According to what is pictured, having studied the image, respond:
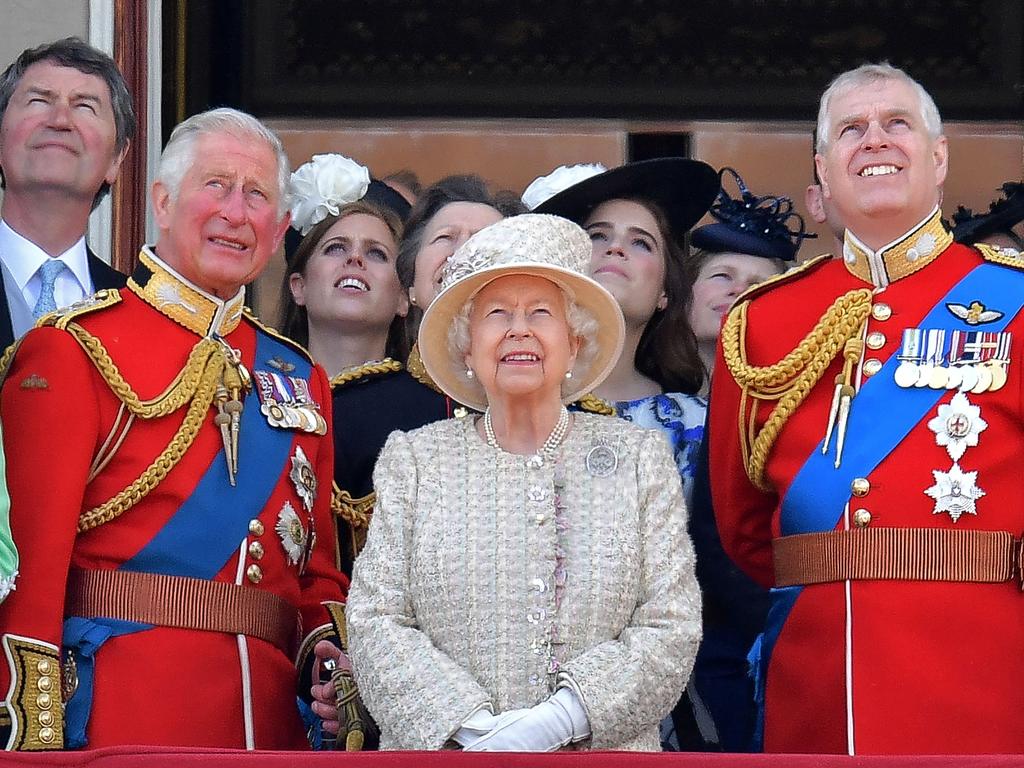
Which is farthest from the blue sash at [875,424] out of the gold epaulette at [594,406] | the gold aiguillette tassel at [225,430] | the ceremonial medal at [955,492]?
the gold aiguillette tassel at [225,430]

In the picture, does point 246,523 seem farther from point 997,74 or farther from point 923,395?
point 997,74

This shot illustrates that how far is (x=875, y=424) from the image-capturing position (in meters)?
3.80

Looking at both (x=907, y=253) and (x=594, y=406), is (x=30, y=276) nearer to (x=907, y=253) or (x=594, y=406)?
(x=594, y=406)

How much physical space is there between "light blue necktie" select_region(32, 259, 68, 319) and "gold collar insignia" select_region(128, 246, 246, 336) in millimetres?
494

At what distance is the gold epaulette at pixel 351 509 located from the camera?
4211 mm

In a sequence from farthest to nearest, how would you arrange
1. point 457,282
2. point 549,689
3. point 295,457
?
point 295,457 → point 457,282 → point 549,689

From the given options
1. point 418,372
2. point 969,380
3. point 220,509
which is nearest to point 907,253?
point 969,380

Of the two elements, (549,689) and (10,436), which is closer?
(549,689)

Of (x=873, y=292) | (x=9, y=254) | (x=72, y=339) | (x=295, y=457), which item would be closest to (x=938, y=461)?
(x=873, y=292)

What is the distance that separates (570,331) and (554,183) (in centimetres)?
147

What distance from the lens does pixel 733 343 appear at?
4.03 m

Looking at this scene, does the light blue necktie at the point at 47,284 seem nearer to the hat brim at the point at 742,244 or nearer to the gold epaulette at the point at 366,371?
the gold epaulette at the point at 366,371

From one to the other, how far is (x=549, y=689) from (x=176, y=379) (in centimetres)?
91

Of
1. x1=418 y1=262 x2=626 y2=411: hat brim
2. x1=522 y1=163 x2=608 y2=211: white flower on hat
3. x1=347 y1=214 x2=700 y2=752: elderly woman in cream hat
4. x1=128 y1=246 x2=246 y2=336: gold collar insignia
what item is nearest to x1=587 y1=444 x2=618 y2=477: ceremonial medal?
x1=347 y1=214 x2=700 y2=752: elderly woman in cream hat
